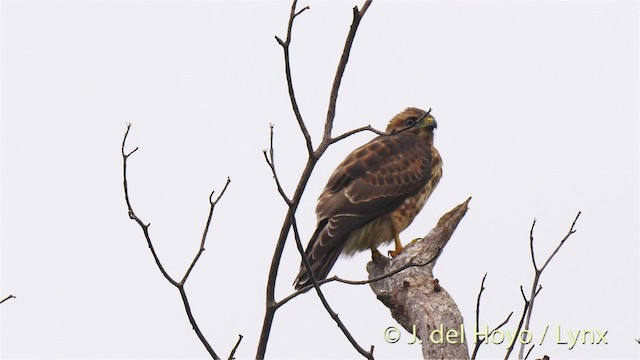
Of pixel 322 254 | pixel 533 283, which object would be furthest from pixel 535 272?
pixel 322 254

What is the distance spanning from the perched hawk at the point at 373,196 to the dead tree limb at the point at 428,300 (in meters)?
0.72

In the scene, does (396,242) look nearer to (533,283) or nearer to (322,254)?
(322,254)

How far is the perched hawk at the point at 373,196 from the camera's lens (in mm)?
7254

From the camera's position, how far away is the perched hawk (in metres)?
7.25

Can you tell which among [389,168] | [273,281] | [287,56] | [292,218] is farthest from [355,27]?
[389,168]

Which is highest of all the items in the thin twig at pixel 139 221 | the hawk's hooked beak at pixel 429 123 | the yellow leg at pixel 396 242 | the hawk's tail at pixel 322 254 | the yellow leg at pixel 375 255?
the hawk's hooked beak at pixel 429 123

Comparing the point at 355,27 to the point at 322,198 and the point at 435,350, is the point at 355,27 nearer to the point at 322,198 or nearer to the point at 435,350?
the point at 435,350

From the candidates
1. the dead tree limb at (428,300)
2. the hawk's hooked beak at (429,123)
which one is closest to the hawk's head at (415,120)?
the hawk's hooked beak at (429,123)

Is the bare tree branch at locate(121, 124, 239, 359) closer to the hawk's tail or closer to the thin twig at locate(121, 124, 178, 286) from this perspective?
the thin twig at locate(121, 124, 178, 286)

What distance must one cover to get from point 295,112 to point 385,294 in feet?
7.12

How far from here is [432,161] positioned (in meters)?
8.18

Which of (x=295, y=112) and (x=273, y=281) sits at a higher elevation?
(x=295, y=112)

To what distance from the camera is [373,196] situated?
7637 millimetres

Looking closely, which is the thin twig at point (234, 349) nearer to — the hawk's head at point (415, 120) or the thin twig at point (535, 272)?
the thin twig at point (535, 272)
